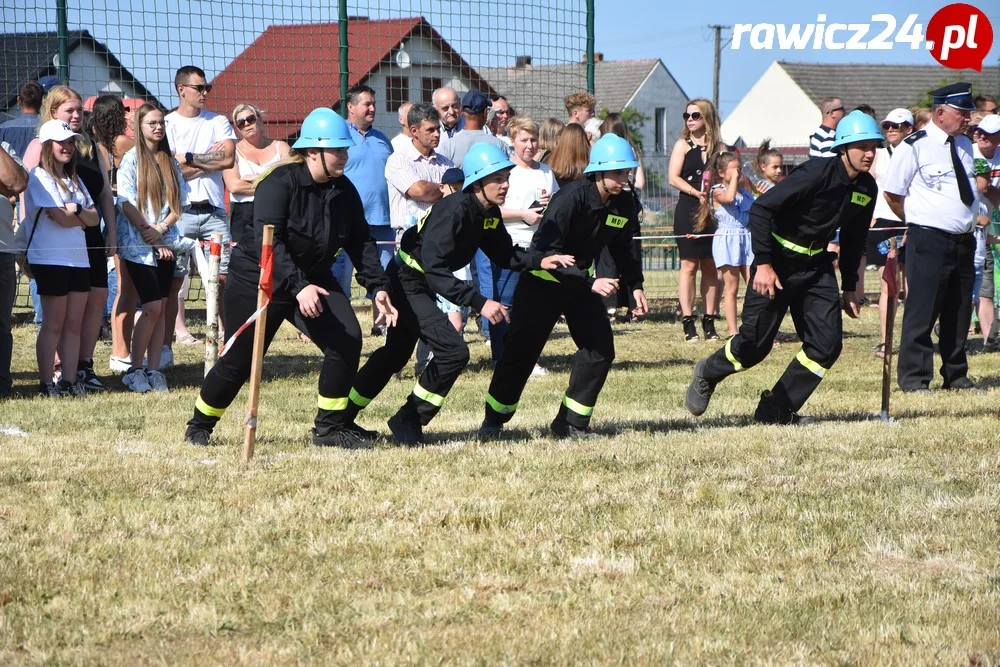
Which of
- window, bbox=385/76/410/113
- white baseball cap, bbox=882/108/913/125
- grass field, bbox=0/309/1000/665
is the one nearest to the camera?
grass field, bbox=0/309/1000/665

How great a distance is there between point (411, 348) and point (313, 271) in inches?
31.7

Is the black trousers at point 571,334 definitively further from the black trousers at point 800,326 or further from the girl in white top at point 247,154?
the girl in white top at point 247,154

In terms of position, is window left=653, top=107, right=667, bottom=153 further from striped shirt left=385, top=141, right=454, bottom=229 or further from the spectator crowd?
striped shirt left=385, top=141, right=454, bottom=229

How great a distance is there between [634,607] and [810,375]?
3962 mm

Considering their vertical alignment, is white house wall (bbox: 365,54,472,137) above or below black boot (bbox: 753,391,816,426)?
above

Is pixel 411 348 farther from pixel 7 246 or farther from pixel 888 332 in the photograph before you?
pixel 7 246

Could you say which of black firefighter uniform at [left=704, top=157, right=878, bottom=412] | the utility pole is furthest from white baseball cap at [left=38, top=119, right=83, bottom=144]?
the utility pole

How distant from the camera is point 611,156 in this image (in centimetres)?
758

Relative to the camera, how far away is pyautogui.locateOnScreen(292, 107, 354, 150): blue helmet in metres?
6.95

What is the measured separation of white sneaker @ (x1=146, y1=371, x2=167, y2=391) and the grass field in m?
1.58

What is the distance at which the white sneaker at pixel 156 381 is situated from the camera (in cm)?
1024

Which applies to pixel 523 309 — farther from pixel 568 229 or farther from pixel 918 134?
pixel 918 134

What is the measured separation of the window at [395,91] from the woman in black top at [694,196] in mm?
3656

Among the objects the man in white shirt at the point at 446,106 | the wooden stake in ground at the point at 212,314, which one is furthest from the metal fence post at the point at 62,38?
the wooden stake in ground at the point at 212,314
